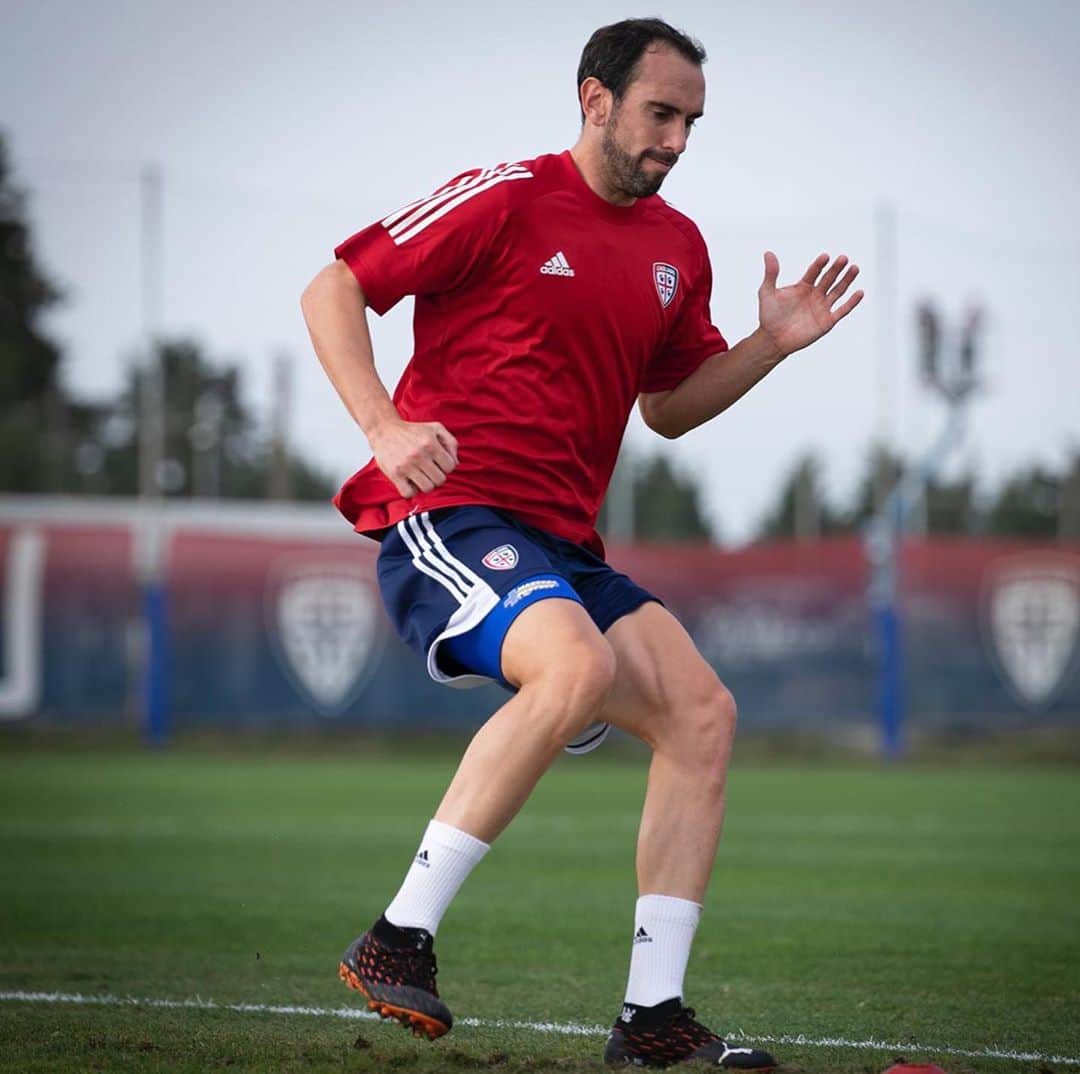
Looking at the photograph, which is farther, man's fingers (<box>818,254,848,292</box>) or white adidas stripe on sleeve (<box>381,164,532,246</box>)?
man's fingers (<box>818,254,848,292</box>)

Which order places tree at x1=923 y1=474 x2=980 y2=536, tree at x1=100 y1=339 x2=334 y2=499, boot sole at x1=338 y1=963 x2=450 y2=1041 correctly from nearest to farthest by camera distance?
boot sole at x1=338 y1=963 x2=450 y2=1041, tree at x1=100 y1=339 x2=334 y2=499, tree at x1=923 y1=474 x2=980 y2=536

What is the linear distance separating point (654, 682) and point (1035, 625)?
16.8 metres

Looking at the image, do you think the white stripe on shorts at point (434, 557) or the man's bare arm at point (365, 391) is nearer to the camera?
the man's bare arm at point (365, 391)

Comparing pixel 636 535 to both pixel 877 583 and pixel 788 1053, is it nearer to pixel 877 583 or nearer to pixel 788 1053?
pixel 877 583

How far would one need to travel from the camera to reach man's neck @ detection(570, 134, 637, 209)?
4754 millimetres

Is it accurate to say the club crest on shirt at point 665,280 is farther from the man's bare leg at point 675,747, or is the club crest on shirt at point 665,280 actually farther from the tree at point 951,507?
the tree at point 951,507

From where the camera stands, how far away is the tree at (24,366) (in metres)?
22.4

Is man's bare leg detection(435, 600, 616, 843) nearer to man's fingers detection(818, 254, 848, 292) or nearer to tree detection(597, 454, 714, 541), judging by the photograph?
man's fingers detection(818, 254, 848, 292)

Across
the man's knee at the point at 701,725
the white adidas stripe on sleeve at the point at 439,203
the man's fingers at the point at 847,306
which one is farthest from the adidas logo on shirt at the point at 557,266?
the man's knee at the point at 701,725

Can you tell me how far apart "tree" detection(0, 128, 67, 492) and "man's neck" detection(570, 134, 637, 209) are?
18324 mm

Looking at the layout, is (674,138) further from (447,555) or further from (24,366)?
(24,366)

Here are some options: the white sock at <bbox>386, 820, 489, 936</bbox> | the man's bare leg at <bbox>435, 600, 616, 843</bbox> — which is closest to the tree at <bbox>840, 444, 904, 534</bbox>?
the man's bare leg at <bbox>435, 600, 616, 843</bbox>

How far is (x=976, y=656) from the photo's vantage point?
20750 millimetres

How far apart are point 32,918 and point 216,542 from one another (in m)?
13.2
